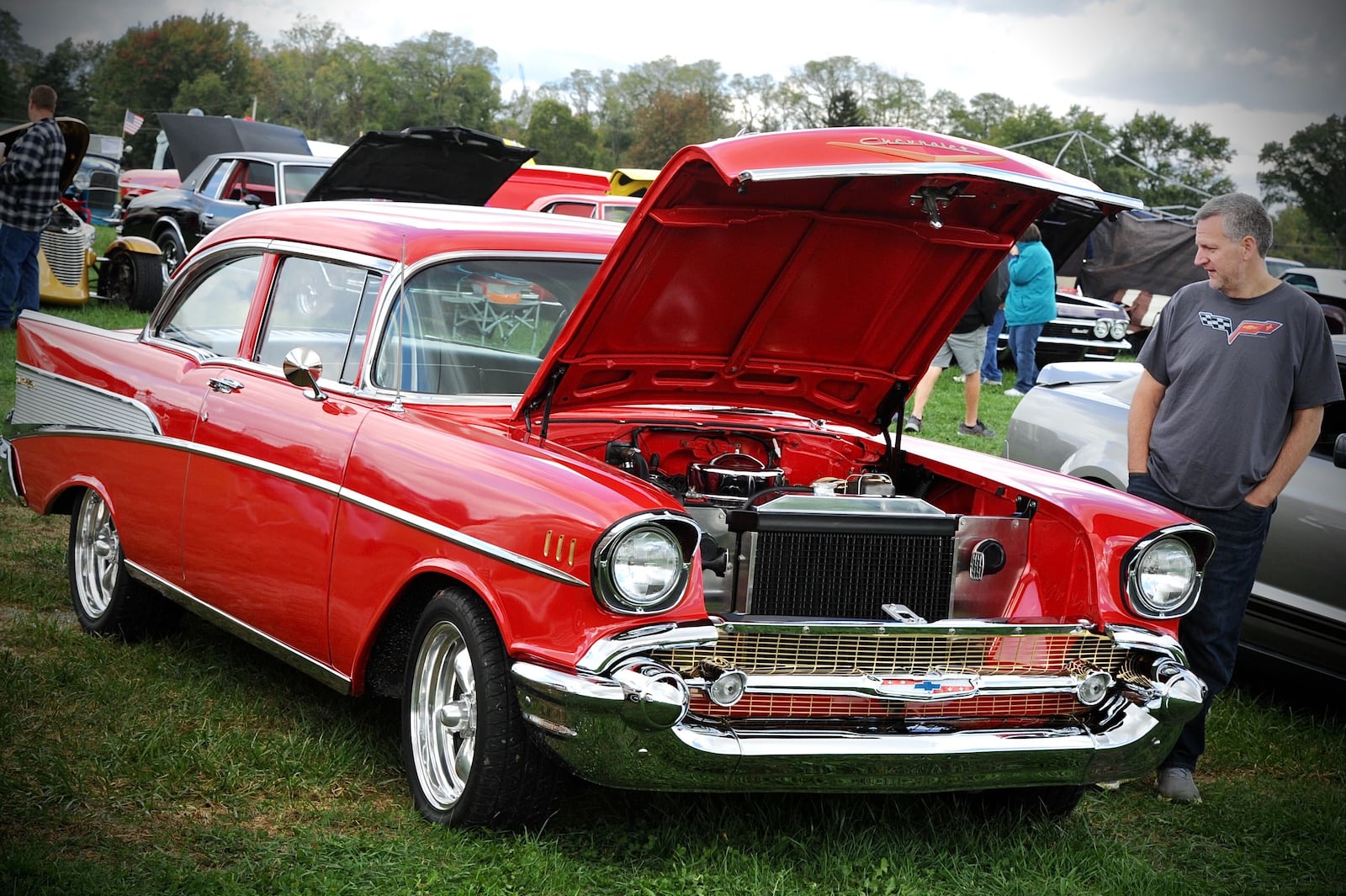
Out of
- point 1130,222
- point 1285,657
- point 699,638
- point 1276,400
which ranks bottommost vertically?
point 1285,657

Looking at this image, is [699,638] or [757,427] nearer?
[699,638]

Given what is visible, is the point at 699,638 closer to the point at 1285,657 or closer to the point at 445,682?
the point at 445,682

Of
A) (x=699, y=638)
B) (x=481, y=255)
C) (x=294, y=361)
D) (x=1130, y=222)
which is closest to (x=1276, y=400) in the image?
(x=699, y=638)

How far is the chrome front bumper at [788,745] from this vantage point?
2930mm

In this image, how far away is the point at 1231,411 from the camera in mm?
3998

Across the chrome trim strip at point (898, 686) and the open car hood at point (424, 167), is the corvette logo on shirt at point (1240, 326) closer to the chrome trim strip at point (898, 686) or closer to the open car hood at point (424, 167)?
the chrome trim strip at point (898, 686)

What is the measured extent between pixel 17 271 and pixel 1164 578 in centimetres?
1026

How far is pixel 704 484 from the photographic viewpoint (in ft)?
13.2

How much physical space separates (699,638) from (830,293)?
1.56m

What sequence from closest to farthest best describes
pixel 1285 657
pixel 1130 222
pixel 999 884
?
pixel 999 884
pixel 1285 657
pixel 1130 222

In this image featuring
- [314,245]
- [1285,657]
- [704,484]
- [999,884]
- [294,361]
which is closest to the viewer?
[999,884]

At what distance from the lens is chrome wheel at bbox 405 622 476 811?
334 cm

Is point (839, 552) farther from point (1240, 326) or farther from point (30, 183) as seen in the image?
point (30, 183)

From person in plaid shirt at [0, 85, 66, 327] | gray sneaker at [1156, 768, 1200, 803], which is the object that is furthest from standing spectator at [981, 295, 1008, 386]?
gray sneaker at [1156, 768, 1200, 803]
